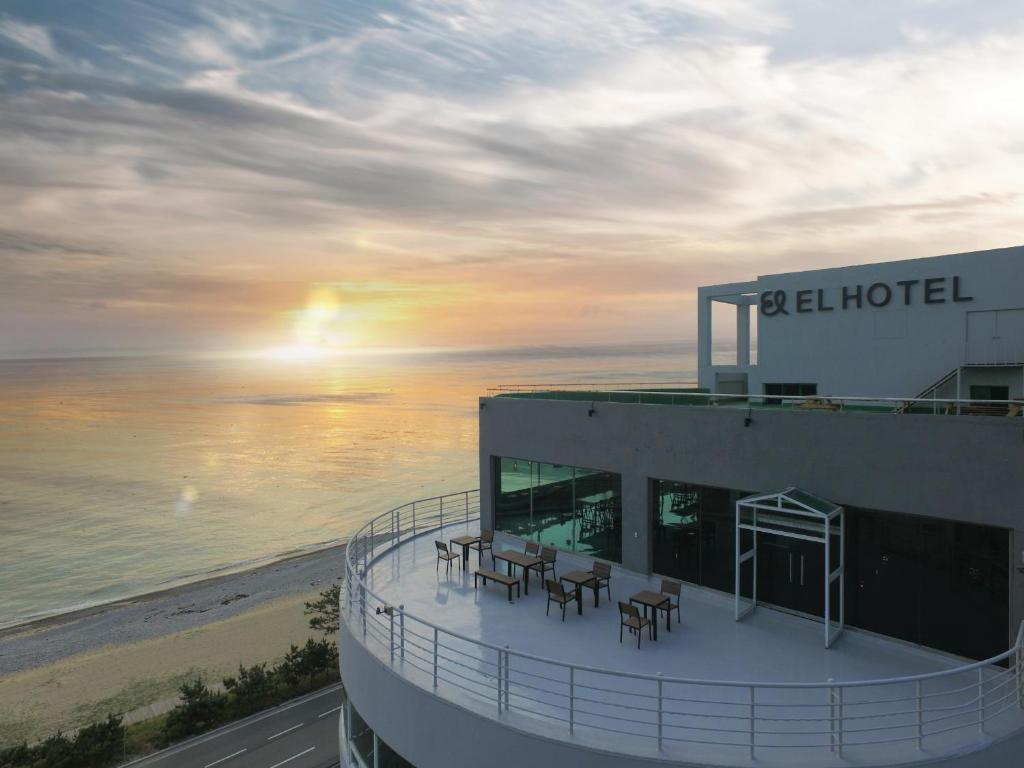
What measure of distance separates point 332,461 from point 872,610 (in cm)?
7777

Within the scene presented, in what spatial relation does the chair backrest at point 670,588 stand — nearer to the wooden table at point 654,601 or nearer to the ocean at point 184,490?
the wooden table at point 654,601

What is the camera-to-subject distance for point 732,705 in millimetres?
8539

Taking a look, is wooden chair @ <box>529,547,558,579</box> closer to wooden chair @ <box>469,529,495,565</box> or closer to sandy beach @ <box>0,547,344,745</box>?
wooden chair @ <box>469,529,495,565</box>

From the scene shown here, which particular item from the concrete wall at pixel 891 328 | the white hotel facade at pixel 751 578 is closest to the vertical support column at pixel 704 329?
the concrete wall at pixel 891 328

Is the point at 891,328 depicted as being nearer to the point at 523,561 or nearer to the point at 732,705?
the point at 523,561

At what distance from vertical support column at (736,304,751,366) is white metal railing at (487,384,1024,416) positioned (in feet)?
27.6

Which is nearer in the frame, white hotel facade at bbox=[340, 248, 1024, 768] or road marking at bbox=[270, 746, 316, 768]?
white hotel facade at bbox=[340, 248, 1024, 768]

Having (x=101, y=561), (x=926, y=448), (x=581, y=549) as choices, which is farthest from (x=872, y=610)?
(x=101, y=561)

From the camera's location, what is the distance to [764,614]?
1184cm

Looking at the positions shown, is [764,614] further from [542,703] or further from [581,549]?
[542,703]

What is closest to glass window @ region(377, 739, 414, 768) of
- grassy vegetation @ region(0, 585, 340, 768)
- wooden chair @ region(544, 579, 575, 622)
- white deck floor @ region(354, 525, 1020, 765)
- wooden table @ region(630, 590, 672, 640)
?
white deck floor @ region(354, 525, 1020, 765)

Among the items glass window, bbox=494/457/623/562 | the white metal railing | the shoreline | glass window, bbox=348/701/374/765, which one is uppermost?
the white metal railing

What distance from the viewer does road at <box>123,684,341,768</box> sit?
18.4 meters

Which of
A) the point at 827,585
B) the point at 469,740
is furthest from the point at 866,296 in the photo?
the point at 469,740
